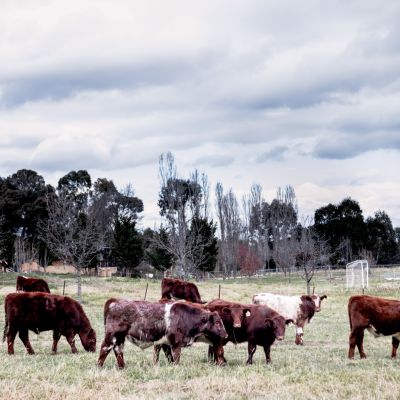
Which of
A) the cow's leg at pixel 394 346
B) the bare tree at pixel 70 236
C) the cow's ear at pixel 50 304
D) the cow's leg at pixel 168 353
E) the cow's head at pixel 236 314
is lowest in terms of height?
the cow's leg at pixel 394 346

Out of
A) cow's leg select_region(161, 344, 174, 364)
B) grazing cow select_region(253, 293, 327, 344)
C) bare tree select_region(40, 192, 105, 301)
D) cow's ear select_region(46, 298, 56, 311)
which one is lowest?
cow's leg select_region(161, 344, 174, 364)

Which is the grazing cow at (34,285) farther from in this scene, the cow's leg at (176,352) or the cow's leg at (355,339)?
the cow's leg at (355,339)

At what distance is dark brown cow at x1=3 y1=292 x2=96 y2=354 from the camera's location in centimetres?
1430

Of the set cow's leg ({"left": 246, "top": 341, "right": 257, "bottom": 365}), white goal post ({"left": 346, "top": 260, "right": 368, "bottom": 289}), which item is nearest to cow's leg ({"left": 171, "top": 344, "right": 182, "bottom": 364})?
cow's leg ({"left": 246, "top": 341, "right": 257, "bottom": 365})

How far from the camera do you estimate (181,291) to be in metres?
24.8

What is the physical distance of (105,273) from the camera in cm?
7469

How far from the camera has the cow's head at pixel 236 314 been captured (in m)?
12.9

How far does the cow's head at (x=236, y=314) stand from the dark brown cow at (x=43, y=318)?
3892 millimetres

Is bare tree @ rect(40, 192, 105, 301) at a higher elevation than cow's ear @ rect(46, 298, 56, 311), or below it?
higher

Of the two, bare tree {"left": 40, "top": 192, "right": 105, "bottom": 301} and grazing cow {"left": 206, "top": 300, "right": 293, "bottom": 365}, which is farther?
bare tree {"left": 40, "top": 192, "right": 105, "bottom": 301}

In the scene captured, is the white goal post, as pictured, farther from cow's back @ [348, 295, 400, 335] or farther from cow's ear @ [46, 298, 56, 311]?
cow's ear @ [46, 298, 56, 311]

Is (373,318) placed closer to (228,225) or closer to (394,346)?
(394,346)

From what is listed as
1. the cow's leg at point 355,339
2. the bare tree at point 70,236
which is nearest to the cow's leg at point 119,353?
the cow's leg at point 355,339

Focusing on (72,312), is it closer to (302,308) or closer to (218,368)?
(218,368)
